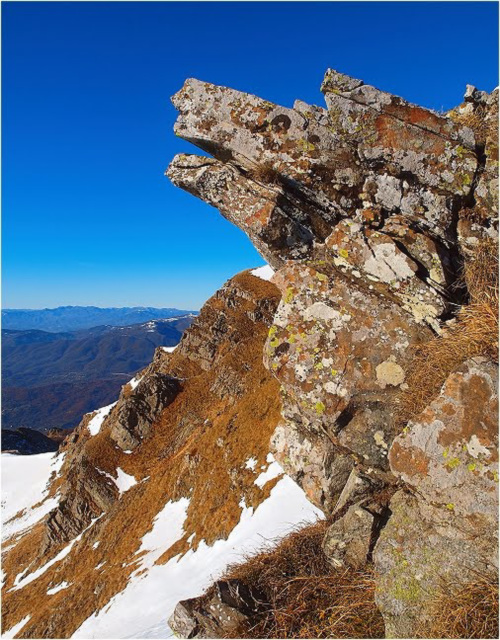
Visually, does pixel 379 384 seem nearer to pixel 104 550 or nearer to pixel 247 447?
pixel 247 447

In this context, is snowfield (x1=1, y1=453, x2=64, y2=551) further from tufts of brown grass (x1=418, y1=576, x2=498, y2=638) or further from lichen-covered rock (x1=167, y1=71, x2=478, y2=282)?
tufts of brown grass (x1=418, y1=576, x2=498, y2=638)

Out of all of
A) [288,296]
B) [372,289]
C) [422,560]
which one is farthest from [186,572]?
[372,289]

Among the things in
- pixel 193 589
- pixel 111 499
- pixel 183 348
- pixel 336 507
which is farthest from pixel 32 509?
Answer: pixel 336 507

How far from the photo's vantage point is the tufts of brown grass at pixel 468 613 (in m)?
5.12

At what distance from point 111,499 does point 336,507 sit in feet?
137

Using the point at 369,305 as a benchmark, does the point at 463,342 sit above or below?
below

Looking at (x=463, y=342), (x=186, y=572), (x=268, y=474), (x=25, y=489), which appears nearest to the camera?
(x=463, y=342)

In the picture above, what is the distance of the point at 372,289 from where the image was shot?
8.08 meters

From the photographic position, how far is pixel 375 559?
261 inches

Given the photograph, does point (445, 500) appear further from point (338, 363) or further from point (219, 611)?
point (219, 611)

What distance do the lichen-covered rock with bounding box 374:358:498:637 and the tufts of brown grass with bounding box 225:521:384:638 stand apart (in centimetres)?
65

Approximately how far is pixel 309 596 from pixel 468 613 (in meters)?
2.98

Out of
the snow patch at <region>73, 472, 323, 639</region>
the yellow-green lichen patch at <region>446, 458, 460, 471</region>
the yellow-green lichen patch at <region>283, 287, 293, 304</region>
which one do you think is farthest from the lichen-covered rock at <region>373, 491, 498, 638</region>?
the snow patch at <region>73, 472, 323, 639</region>

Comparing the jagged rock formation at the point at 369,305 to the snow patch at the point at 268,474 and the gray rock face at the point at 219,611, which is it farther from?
the snow patch at the point at 268,474
